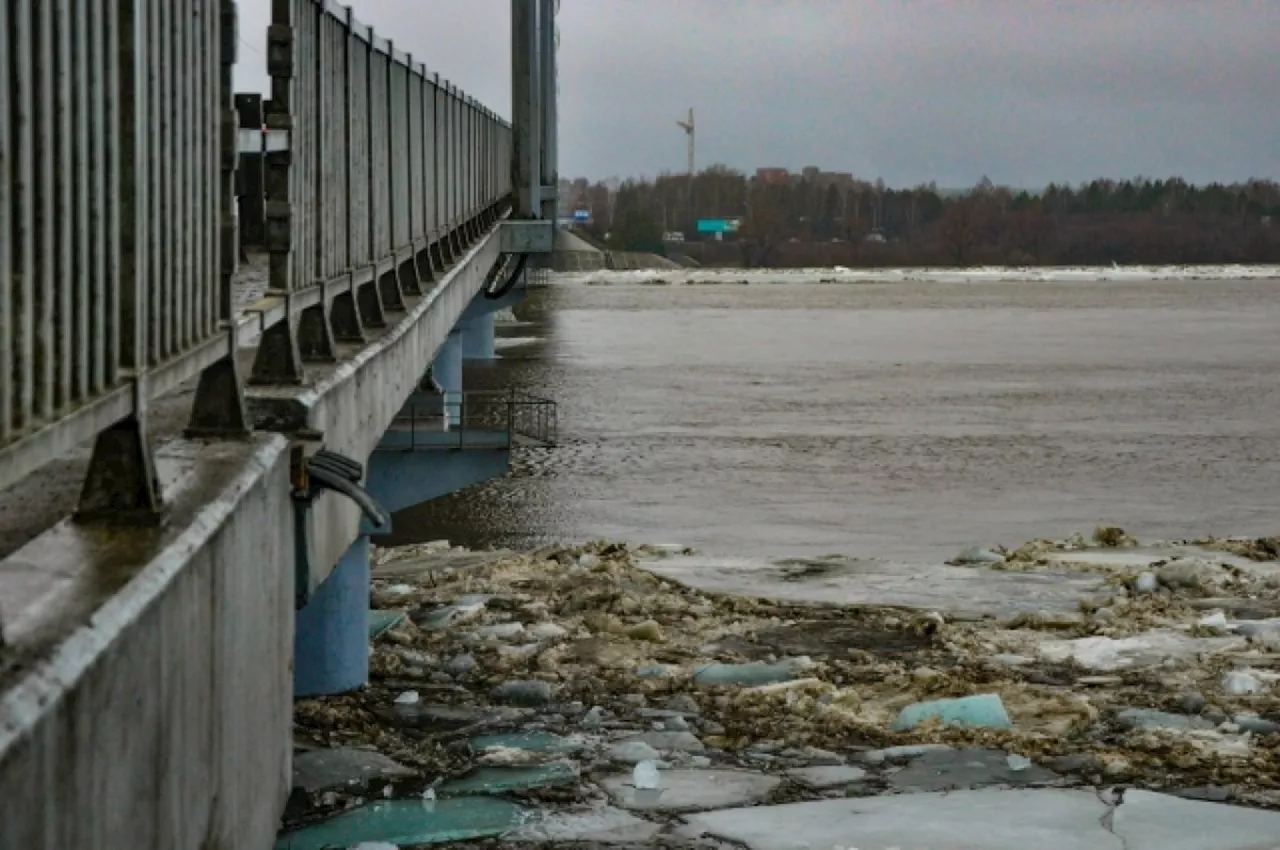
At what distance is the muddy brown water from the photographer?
27.0 metres

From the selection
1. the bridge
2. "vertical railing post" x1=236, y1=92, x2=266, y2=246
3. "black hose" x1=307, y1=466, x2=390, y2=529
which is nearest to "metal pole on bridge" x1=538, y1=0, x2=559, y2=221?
"vertical railing post" x1=236, y1=92, x2=266, y2=246

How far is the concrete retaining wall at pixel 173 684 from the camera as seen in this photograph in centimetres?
302

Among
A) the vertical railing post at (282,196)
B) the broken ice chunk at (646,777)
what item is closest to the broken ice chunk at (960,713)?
the broken ice chunk at (646,777)

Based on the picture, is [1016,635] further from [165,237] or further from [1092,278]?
[1092,278]

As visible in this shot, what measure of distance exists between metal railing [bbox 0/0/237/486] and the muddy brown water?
57.3ft

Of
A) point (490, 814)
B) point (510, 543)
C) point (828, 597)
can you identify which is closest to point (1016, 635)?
point (828, 597)

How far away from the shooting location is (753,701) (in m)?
11.0

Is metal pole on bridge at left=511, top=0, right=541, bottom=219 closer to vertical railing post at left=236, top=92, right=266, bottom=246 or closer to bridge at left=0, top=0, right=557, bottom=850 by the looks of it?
vertical railing post at left=236, top=92, right=266, bottom=246

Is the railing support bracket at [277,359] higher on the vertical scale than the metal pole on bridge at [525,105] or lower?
lower

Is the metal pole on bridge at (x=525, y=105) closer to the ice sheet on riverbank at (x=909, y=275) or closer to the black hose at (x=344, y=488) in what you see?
the black hose at (x=344, y=488)

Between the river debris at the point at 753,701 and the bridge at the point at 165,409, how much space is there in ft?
4.89

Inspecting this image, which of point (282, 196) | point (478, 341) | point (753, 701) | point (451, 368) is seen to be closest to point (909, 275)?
point (478, 341)

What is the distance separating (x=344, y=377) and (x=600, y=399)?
136 ft

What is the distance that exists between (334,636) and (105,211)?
7039 mm
